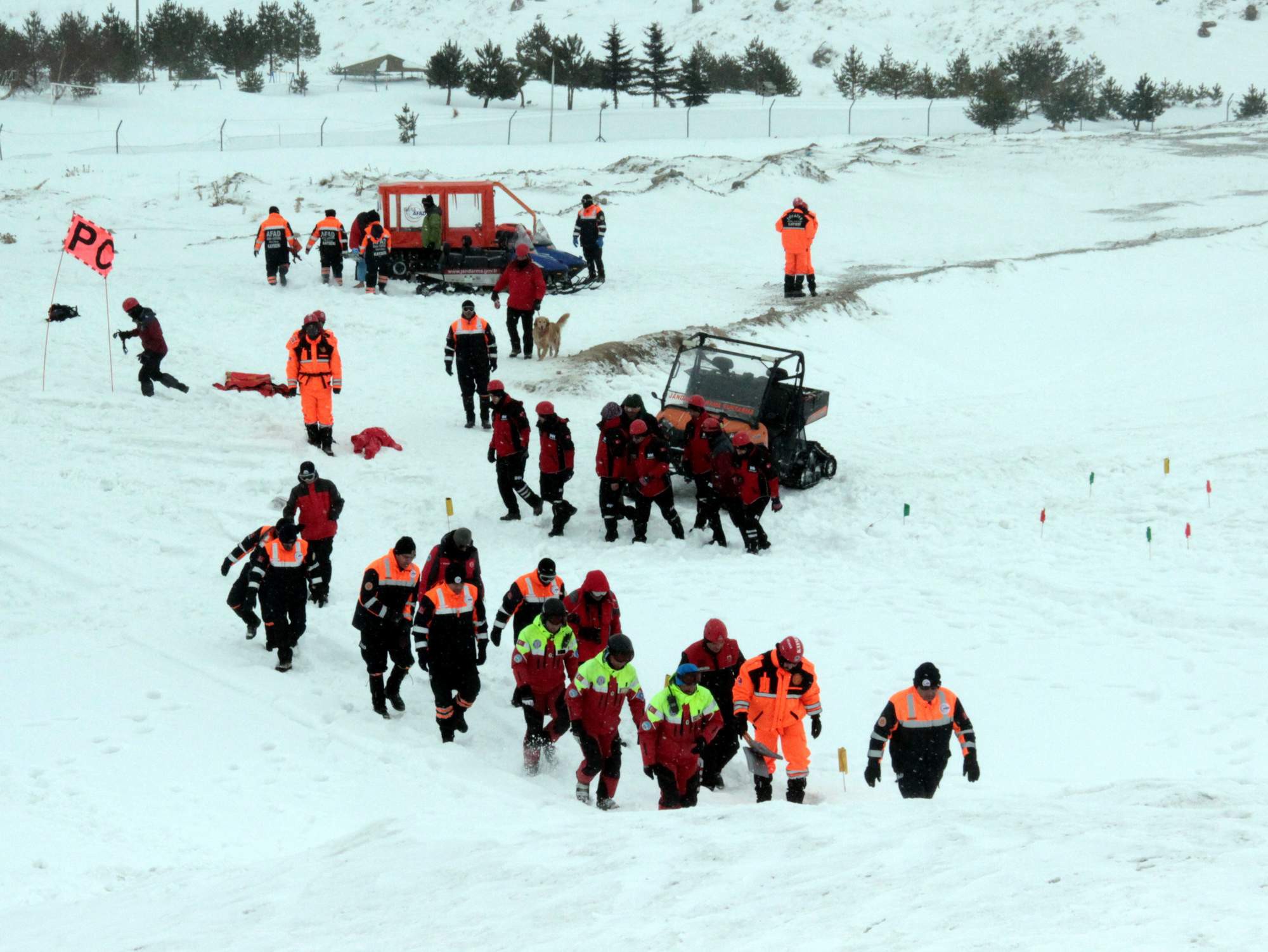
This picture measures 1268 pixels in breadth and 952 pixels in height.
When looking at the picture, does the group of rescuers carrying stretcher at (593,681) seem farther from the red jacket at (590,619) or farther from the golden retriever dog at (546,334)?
the golden retriever dog at (546,334)

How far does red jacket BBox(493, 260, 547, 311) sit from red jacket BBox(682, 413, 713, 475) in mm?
4744

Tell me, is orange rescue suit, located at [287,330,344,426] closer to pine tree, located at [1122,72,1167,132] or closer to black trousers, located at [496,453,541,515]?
black trousers, located at [496,453,541,515]

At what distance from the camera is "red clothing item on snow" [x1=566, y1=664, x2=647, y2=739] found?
8.16m

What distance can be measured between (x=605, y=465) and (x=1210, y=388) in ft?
34.5

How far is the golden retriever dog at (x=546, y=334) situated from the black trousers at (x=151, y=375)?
15.6 ft

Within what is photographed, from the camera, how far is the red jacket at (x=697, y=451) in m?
12.9

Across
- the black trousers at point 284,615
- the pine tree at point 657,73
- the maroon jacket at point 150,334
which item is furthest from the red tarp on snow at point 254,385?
the pine tree at point 657,73

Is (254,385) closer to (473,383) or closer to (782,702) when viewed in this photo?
(473,383)

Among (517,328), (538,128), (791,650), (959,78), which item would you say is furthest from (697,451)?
(959,78)

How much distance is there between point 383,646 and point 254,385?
673 cm

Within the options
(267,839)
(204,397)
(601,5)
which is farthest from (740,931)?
(601,5)

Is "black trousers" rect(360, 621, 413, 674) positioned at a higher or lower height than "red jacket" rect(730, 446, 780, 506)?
lower

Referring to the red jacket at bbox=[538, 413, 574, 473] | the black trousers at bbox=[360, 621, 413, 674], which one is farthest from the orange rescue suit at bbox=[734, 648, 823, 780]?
the red jacket at bbox=[538, 413, 574, 473]

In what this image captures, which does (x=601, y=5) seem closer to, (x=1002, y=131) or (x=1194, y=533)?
(x=1002, y=131)
